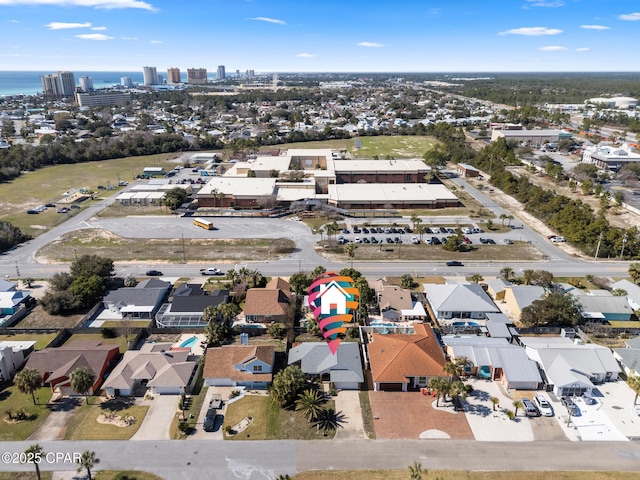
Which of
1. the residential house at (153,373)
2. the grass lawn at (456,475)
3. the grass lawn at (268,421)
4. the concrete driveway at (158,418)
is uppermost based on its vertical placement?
the residential house at (153,373)

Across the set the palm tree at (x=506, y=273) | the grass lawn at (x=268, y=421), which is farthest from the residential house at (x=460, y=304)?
the grass lawn at (x=268, y=421)

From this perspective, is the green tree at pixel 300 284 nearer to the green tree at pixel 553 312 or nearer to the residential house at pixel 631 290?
the green tree at pixel 553 312

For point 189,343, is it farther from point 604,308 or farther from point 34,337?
point 604,308

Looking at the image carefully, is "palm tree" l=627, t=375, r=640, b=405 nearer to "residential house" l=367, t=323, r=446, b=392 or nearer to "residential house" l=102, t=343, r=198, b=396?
"residential house" l=367, t=323, r=446, b=392

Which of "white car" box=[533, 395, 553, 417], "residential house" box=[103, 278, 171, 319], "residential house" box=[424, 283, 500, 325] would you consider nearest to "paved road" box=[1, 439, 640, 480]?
"white car" box=[533, 395, 553, 417]

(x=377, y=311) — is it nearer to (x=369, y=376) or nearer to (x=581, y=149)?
(x=369, y=376)

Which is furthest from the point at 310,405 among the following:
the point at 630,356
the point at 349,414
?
the point at 630,356

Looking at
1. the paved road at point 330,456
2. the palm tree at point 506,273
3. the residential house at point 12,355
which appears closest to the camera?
the paved road at point 330,456

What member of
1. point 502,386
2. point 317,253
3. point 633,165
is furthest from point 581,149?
point 502,386
